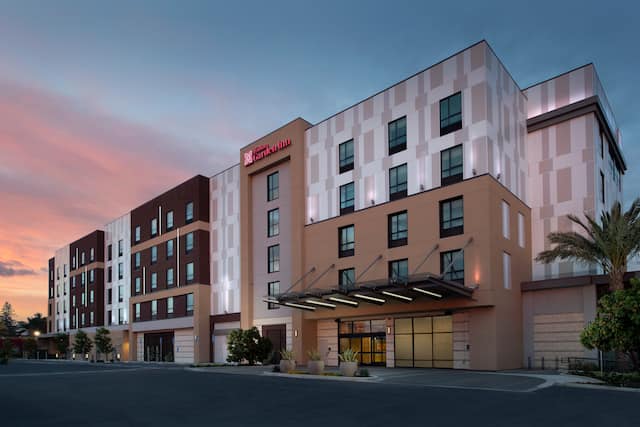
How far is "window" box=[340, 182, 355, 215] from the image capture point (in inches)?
1559

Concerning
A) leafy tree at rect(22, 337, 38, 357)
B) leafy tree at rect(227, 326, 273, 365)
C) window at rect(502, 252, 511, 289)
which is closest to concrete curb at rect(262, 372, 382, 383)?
leafy tree at rect(227, 326, 273, 365)

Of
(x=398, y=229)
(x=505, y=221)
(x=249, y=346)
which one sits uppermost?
(x=505, y=221)

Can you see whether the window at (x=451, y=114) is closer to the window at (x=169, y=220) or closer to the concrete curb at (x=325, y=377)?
the concrete curb at (x=325, y=377)

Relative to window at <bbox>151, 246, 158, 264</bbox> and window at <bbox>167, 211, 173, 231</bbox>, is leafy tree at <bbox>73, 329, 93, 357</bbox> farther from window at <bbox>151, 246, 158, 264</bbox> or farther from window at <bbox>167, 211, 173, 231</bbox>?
window at <bbox>167, 211, 173, 231</bbox>

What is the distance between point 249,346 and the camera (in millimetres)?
42062

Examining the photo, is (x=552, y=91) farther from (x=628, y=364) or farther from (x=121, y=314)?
(x=121, y=314)

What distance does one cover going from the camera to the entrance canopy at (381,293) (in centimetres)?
2920

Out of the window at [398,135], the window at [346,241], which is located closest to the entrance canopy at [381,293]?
the window at [346,241]

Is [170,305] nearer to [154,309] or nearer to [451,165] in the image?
[154,309]

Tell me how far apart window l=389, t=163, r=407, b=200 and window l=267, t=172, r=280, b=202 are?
41.0 ft

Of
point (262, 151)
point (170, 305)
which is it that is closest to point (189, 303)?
point (170, 305)

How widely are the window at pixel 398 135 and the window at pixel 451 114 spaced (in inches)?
115

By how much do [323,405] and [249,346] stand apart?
26.1m

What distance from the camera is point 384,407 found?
637 inches
